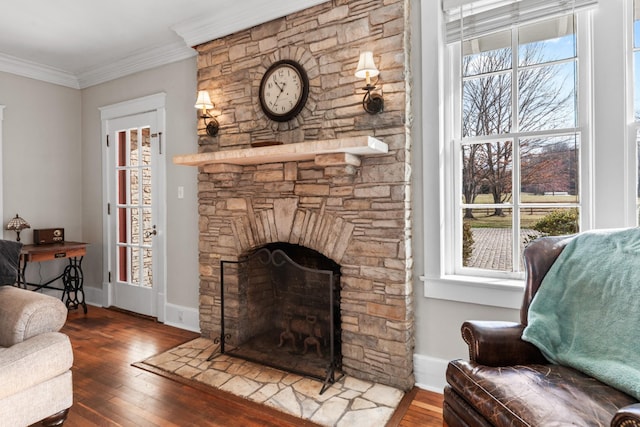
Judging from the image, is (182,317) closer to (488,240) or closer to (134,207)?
(134,207)

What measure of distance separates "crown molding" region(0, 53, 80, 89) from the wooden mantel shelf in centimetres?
261

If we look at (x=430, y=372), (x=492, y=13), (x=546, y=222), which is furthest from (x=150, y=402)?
(x=492, y=13)

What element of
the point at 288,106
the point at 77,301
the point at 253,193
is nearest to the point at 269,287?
the point at 253,193

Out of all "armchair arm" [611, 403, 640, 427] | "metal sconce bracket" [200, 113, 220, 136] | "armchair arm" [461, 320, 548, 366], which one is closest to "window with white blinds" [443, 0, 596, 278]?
"armchair arm" [461, 320, 548, 366]

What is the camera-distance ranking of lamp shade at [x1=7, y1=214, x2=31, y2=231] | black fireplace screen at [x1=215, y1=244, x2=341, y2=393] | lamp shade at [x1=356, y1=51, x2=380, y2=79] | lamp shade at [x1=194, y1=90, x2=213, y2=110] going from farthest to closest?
lamp shade at [x1=7, y1=214, x2=31, y2=231]
lamp shade at [x1=194, y1=90, x2=213, y2=110]
black fireplace screen at [x1=215, y1=244, x2=341, y2=393]
lamp shade at [x1=356, y1=51, x2=380, y2=79]

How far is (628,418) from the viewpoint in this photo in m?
0.92

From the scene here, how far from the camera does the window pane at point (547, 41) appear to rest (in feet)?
6.61

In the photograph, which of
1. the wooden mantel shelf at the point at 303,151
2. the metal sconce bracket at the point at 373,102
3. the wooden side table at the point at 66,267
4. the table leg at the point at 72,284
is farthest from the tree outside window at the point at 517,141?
the table leg at the point at 72,284

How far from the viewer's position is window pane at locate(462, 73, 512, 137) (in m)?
2.21

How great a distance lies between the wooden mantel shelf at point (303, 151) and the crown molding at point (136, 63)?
4.43 ft

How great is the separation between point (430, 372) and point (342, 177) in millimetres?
1360

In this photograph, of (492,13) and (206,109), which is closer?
(492,13)

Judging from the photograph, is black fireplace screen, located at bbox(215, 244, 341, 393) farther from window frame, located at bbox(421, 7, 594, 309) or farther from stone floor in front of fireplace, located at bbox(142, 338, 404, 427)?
window frame, located at bbox(421, 7, 594, 309)

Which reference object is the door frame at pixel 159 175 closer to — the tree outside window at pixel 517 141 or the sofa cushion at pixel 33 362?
the sofa cushion at pixel 33 362
